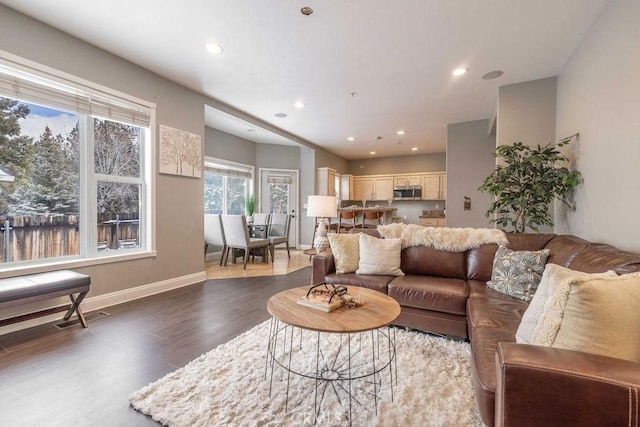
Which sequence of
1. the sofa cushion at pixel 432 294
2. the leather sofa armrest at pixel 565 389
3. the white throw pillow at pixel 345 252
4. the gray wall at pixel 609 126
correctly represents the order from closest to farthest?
1. the leather sofa armrest at pixel 565 389
2. the gray wall at pixel 609 126
3. the sofa cushion at pixel 432 294
4. the white throw pillow at pixel 345 252

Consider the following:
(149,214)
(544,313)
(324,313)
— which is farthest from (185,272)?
(544,313)

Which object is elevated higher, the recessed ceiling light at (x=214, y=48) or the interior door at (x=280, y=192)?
the recessed ceiling light at (x=214, y=48)

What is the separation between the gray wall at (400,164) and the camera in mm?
8117

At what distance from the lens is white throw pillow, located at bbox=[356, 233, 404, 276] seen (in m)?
2.73

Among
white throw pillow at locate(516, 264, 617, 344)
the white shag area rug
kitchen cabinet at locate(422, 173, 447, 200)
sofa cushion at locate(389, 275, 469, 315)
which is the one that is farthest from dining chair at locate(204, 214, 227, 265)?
kitchen cabinet at locate(422, 173, 447, 200)

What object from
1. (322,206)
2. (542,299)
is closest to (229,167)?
(322,206)

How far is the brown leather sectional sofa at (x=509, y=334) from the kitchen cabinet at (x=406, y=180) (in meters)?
5.67

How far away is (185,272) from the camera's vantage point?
3939 millimetres

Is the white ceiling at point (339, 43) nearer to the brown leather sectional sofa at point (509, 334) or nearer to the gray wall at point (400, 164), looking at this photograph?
the brown leather sectional sofa at point (509, 334)

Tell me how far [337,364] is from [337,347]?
0.22m

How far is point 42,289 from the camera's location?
7.48ft

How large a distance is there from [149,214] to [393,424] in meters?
3.39

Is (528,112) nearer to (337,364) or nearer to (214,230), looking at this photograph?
(337,364)

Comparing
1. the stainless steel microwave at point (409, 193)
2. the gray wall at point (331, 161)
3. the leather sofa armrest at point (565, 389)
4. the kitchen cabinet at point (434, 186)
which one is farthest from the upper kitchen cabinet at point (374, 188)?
the leather sofa armrest at point (565, 389)
